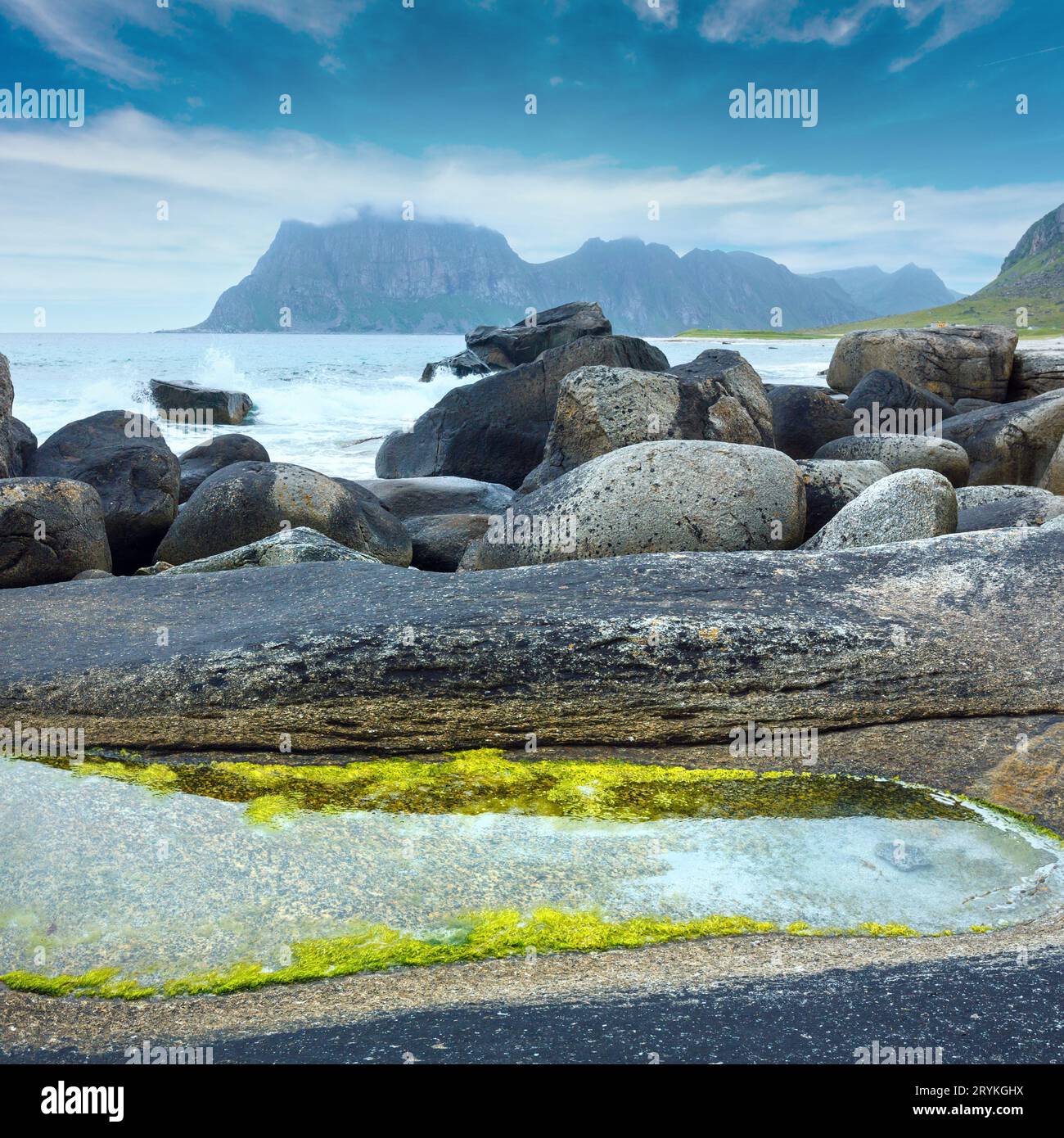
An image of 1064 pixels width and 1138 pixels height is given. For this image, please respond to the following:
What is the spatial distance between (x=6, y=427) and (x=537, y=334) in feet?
105

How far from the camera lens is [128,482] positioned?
11188 mm

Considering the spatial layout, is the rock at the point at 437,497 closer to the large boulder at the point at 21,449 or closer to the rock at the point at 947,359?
the large boulder at the point at 21,449

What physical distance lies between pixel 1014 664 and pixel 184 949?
14.6 ft

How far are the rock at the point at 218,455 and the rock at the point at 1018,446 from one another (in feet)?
36.0

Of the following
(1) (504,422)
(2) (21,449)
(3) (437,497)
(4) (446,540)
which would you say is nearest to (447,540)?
(4) (446,540)

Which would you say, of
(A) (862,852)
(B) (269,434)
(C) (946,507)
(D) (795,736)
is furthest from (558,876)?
(B) (269,434)

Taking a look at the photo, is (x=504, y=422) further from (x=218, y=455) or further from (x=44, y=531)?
(x=44, y=531)

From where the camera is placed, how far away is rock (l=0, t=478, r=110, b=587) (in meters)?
8.39

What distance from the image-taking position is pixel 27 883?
3850mm

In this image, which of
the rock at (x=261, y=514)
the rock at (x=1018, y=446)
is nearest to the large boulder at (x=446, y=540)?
the rock at (x=261, y=514)

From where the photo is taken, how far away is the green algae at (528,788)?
181 inches

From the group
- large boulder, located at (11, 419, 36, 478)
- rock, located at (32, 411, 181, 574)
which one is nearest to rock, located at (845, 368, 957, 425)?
rock, located at (32, 411, 181, 574)

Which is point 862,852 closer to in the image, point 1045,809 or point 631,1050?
point 1045,809

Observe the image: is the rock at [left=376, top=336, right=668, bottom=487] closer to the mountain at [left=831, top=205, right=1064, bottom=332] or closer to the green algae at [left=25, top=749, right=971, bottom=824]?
the green algae at [left=25, top=749, right=971, bottom=824]
